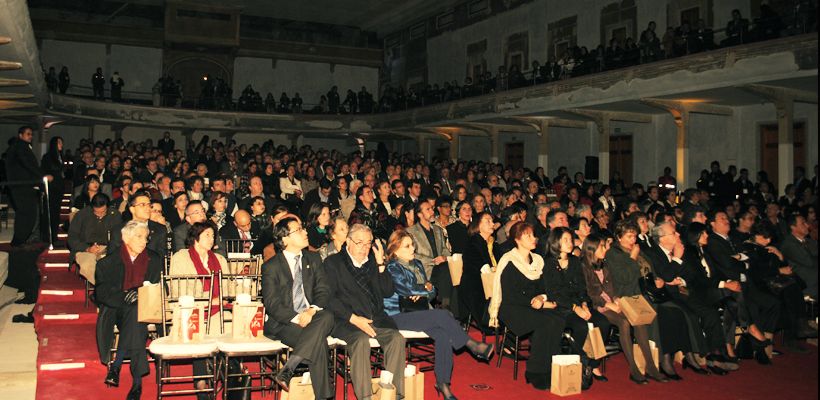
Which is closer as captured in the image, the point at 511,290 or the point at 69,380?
the point at 69,380

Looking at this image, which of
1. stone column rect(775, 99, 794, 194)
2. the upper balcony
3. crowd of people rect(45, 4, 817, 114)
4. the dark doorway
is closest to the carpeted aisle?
crowd of people rect(45, 4, 817, 114)

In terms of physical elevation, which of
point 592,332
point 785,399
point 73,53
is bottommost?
point 785,399

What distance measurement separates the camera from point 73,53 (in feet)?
90.1

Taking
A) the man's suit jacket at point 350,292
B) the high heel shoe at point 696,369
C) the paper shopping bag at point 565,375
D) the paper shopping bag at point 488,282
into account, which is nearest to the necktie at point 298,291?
the man's suit jacket at point 350,292

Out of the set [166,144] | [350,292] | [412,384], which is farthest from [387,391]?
[166,144]

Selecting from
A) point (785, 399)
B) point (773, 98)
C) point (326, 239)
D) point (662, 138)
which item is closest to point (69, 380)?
point (326, 239)

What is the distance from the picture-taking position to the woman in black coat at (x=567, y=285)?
645 centimetres

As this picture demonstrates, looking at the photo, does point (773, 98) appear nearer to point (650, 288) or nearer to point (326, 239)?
point (650, 288)

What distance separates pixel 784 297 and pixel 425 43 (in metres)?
23.1

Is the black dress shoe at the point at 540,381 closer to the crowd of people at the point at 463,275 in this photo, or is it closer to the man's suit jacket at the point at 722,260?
the crowd of people at the point at 463,275

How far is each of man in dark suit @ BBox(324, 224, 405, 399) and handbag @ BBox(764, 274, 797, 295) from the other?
14.6 ft

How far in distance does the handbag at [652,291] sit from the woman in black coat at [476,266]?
4.70 feet

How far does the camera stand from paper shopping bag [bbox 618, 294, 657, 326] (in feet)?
21.7

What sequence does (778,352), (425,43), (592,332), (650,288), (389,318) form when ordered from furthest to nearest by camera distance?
(425,43)
(778,352)
(650,288)
(592,332)
(389,318)
